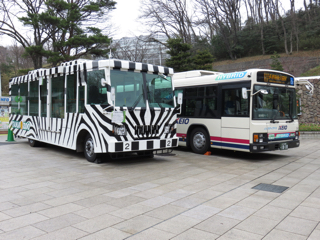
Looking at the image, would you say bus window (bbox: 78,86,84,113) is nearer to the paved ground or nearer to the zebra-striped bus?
the zebra-striped bus

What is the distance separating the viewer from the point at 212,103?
10.4 meters

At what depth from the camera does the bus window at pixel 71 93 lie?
8.92 m

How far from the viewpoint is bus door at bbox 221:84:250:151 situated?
9.14 metres

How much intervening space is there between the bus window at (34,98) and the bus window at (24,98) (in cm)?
53

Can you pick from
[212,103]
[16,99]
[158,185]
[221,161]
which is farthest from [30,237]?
[16,99]

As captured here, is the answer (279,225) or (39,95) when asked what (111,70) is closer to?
(39,95)

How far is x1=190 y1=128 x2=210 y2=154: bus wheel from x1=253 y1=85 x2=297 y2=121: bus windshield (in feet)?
7.17

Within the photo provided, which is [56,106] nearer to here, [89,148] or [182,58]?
[89,148]

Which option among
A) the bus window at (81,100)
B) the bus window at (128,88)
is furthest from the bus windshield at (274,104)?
the bus window at (81,100)

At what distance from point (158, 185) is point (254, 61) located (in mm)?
33639

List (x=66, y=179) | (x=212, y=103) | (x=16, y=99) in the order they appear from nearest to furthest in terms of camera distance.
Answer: (x=66, y=179)
(x=212, y=103)
(x=16, y=99)

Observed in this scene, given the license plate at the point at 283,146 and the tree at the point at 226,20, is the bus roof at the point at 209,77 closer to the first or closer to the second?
the license plate at the point at 283,146

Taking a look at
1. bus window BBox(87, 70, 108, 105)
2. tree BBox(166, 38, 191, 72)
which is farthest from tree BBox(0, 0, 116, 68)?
bus window BBox(87, 70, 108, 105)

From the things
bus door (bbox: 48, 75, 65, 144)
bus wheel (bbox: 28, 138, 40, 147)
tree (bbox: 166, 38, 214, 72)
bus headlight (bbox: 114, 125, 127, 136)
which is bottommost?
bus wheel (bbox: 28, 138, 40, 147)
